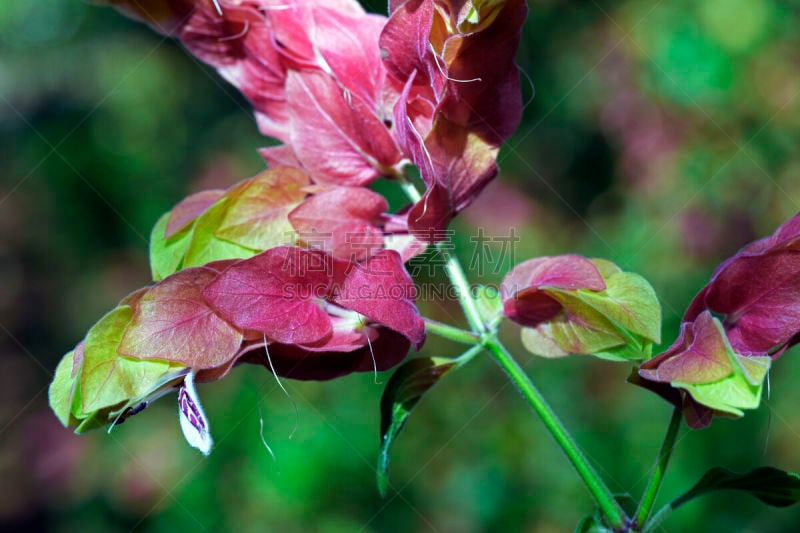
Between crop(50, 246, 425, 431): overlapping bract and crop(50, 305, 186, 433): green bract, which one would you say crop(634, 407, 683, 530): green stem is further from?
crop(50, 305, 186, 433): green bract

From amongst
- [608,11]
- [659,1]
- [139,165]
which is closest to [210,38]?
[659,1]

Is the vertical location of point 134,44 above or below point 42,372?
above

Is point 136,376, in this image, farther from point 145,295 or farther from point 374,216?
point 374,216

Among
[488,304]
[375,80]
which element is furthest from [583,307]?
[375,80]

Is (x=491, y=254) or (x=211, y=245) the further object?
(x=491, y=254)

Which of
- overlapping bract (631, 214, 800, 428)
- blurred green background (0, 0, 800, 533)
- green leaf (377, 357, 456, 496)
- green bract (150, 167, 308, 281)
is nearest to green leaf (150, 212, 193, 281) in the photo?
green bract (150, 167, 308, 281)

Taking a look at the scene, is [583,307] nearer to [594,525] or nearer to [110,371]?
[594,525]

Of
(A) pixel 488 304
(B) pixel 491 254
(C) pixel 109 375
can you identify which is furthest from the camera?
(B) pixel 491 254
